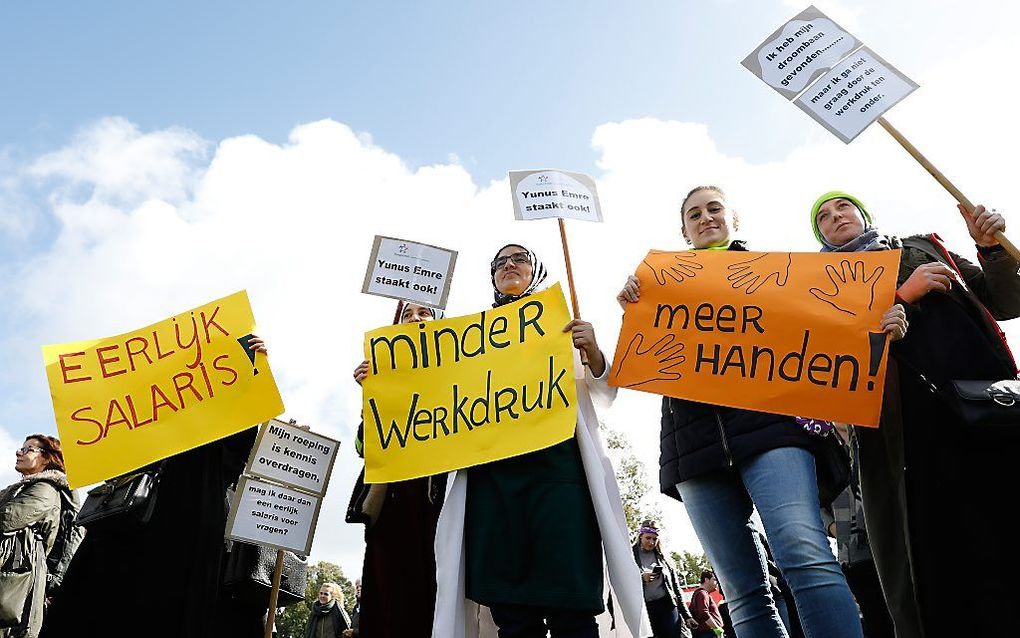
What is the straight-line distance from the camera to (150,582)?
3.64 m

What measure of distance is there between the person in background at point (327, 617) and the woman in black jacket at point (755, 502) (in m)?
7.80

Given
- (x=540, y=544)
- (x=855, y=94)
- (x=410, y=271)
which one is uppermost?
(x=855, y=94)

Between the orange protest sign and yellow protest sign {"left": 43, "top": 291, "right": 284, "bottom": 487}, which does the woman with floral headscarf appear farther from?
yellow protest sign {"left": 43, "top": 291, "right": 284, "bottom": 487}

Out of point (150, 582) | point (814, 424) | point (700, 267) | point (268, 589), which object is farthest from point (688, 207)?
point (150, 582)

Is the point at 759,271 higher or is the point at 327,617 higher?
the point at 759,271

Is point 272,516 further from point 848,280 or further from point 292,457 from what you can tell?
point 848,280

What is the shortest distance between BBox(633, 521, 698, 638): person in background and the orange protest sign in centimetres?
512

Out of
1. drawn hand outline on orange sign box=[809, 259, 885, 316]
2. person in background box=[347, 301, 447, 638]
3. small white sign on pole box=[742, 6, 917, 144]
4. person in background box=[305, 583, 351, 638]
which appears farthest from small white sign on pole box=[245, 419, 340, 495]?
person in background box=[305, 583, 351, 638]

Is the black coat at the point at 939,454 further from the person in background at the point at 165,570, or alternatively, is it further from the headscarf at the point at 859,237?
the person in background at the point at 165,570

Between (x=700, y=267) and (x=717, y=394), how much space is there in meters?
0.63

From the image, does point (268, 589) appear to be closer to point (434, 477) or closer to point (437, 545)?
point (434, 477)

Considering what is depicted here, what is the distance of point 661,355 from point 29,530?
4.45 m

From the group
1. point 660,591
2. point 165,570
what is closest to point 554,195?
point 165,570

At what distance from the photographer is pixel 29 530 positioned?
5289 millimetres
